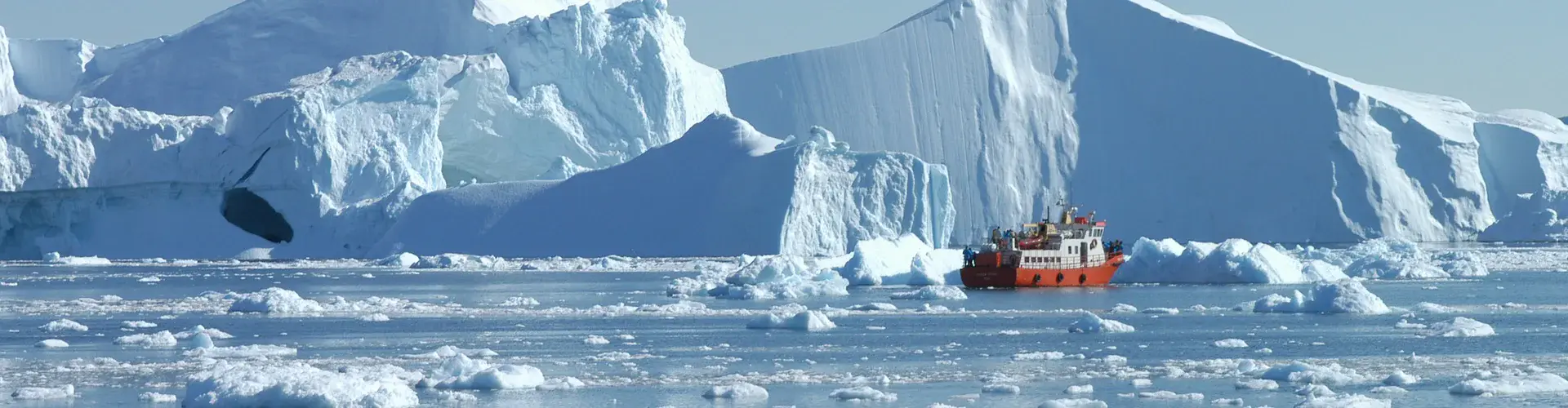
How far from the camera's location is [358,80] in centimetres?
3972

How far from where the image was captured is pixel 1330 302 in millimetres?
20688

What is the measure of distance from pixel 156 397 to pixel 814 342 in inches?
247

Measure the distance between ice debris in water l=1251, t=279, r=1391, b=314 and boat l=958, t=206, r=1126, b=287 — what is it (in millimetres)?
6428

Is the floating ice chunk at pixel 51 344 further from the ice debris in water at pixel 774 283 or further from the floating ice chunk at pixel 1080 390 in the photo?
the ice debris in water at pixel 774 283

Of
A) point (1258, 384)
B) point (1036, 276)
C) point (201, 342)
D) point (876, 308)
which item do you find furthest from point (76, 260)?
point (1258, 384)

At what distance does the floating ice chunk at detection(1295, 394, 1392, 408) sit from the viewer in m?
11.3

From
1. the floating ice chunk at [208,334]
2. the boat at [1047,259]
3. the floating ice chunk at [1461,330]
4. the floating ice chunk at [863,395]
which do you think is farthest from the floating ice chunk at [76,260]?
the floating ice chunk at [863,395]

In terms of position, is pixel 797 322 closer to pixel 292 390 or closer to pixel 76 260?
pixel 292 390

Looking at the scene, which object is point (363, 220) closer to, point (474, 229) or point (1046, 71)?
point (474, 229)

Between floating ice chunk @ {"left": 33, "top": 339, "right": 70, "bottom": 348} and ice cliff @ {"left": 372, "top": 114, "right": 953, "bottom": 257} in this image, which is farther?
ice cliff @ {"left": 372, "top": 114, "right": 953, "bottom": 257}

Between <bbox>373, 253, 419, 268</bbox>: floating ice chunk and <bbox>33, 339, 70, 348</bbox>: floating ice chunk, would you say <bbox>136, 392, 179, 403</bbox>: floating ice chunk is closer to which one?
<bbox>33, 339, 70, 348</bbox>: floating ice chunk

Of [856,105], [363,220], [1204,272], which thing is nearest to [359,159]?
[363,220]

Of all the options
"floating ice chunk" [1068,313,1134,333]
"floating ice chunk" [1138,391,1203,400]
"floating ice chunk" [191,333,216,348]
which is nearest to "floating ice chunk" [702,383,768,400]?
"floating ice chunk" [1138,391,1203,400]

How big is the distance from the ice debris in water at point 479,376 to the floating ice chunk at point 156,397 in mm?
1539
